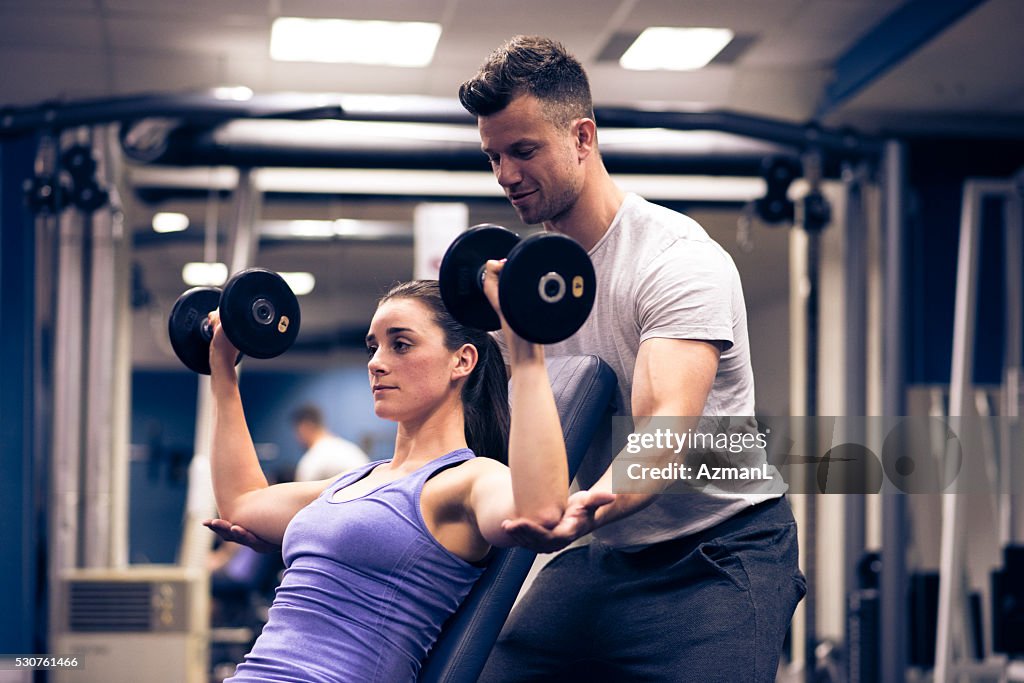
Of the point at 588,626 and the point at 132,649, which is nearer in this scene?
the point at 588,626

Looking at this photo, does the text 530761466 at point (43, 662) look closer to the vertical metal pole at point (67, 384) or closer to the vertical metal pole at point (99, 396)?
the vertical metal pole at point (67, 384)

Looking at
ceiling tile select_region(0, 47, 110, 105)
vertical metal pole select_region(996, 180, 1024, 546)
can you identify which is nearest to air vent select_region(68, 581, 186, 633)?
ceiling tile select_region(0, 47, 110, 105)

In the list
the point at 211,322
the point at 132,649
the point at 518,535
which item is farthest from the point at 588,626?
the point at 132,649

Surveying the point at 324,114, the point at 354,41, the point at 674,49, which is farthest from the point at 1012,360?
the point at 354,41

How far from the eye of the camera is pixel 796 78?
5.36 metres

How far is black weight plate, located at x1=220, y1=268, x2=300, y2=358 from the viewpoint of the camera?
70.9 inches

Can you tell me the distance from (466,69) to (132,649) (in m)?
2.90

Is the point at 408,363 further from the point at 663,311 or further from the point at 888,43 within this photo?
the point at 888,43

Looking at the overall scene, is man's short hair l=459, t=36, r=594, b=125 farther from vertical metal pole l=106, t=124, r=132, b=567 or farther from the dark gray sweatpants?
vertical metal pole l=106, t=124, r=132, b=567

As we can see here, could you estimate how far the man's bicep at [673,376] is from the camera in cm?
153

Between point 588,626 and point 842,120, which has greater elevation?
point 842,120

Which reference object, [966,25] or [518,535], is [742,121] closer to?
[966,25]

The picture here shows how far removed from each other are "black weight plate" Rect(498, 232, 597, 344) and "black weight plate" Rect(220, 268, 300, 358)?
582mm

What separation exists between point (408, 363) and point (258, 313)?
274 mm
